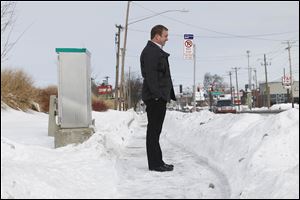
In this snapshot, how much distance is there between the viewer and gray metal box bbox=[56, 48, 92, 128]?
28.2 ft

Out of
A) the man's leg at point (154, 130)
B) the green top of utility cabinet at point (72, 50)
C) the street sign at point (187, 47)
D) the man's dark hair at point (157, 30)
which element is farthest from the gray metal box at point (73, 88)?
the street sign at point (187, 47)

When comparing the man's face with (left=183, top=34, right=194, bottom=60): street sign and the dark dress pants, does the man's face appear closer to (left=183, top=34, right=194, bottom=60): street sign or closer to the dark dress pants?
the dark dress pants

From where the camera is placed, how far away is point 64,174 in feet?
15.9

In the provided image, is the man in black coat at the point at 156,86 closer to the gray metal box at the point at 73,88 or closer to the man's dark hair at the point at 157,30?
the man's dark hair at the point at 157,30

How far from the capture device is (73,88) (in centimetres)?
869

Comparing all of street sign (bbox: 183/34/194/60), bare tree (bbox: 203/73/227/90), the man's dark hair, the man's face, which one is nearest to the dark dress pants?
the man's face

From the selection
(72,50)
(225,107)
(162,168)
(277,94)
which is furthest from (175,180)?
(277,94)

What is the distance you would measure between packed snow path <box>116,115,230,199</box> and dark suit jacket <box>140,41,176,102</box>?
3.57 ft

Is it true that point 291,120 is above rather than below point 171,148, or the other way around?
above

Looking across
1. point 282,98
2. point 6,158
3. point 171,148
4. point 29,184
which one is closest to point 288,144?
point 29,184

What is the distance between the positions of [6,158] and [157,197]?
172 cm

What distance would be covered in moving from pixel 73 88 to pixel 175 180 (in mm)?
3758

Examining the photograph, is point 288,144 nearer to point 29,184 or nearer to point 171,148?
point 29,184

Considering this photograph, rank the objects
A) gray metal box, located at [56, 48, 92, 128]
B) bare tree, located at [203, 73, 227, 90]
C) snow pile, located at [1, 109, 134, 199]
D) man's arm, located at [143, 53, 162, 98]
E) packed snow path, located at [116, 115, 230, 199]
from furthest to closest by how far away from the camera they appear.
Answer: bare tree, located at [203, 73, 227, 90], gray metal box, located at [56, 48, 92, 128], man's arm, located at [143, 53, 162, 98], packed snow path, located at [116, 115, 230, 199], snow pile, located at [1, 109, 134, 199]
